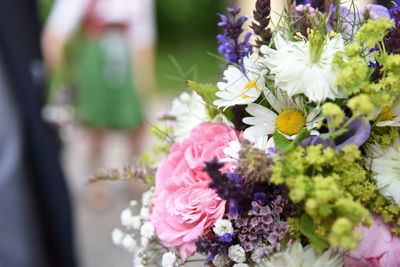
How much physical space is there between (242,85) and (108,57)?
385 cm

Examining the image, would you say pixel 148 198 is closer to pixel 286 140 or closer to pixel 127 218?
pixel 127 218

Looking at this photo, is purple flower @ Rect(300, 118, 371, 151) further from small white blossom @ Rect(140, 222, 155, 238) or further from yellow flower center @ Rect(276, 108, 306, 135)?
small white blossom @ Rect(140, 222, 155, 238)

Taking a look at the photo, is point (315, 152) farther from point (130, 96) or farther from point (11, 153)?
point (130, 96)

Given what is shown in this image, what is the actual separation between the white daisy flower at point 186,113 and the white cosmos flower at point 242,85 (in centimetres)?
13

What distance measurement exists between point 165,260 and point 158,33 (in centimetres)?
932

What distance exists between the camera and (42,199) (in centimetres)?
275

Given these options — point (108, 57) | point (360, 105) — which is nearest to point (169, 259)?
point (360, 105)

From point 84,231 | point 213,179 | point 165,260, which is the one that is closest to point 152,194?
point 165,260

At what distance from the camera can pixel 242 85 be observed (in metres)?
1.07

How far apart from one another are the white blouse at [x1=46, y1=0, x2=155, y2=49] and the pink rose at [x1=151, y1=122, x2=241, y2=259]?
11.2ft

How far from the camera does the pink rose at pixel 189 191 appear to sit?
104cm

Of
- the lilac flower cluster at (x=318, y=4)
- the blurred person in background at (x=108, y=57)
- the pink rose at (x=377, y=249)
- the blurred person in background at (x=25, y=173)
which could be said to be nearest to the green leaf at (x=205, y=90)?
the lilac flower cluster at (x=318, y=4)

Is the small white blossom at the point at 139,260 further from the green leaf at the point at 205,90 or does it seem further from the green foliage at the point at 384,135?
the green foliage at the point at 384,135

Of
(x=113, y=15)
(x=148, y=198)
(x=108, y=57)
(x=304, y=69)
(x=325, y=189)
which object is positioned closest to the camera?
(x=325, y=189)
